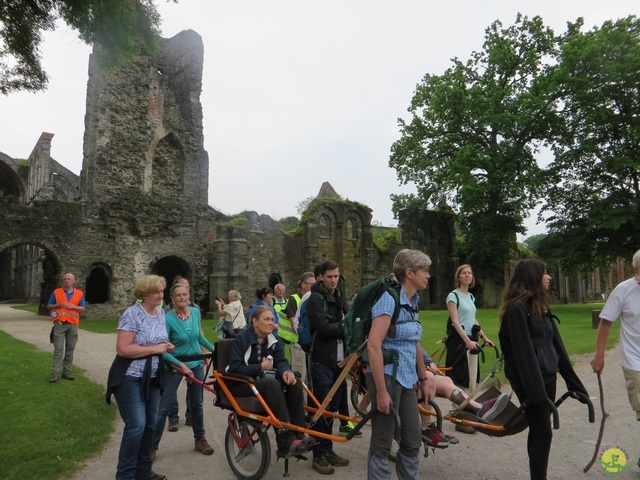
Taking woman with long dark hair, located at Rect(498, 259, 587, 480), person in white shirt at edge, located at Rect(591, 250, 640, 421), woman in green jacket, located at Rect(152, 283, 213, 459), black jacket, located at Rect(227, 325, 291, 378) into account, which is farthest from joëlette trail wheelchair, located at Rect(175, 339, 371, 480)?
person in white shirt at edge, located at Rect(591, 250, 640, 421)

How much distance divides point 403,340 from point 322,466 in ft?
6.14

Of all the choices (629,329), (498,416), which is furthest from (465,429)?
(629,329)

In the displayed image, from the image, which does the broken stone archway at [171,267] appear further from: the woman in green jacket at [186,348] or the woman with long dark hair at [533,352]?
the woman with long dark hair at [533,352]

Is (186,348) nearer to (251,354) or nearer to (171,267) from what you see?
(251,354)

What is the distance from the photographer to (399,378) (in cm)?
374

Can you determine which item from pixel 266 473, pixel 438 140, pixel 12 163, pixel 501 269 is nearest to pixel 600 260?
pixel 501 269

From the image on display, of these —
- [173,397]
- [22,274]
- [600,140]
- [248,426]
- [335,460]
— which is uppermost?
[600,140]

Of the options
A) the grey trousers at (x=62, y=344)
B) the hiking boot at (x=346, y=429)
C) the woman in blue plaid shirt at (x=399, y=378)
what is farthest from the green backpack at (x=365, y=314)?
the grey trousers at (x=62, y=344)

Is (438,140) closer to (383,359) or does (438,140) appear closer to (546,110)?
(546,110)

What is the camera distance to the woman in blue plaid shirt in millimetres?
3588

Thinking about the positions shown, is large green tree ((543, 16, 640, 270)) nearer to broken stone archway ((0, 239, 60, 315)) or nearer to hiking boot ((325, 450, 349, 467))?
hiking boot ((325, 450, 349, 467))

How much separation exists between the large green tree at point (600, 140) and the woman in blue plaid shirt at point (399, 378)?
26.0 m

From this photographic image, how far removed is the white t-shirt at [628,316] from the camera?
4602 mm

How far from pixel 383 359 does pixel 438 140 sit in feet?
98.3
